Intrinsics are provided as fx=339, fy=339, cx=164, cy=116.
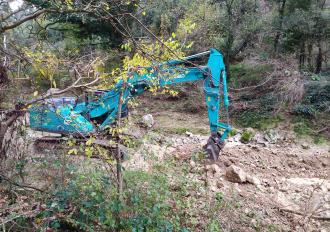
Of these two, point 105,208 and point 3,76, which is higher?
point 3,76

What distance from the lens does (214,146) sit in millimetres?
6957

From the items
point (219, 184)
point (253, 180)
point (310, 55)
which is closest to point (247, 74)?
point (310, 55)

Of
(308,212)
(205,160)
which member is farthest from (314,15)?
(308,212)

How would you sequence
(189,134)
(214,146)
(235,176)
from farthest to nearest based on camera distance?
(189,134), (214,146), (235,176)

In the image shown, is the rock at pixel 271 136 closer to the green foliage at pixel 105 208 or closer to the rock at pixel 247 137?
the rock at pixel 247 137

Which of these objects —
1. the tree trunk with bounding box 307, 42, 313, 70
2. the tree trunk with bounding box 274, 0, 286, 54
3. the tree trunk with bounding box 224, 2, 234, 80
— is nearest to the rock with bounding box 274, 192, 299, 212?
the tree trunk with bounding box 307, 42, 313, 70

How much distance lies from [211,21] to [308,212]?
9.22 m

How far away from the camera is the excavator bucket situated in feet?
22.6

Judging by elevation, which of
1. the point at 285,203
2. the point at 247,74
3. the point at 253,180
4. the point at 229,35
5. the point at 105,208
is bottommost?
the point at 285,203

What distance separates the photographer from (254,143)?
8.97 metres

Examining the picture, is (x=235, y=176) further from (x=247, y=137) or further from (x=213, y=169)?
(x=247, y=137)

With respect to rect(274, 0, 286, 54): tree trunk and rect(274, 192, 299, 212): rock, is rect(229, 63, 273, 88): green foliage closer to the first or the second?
rect(274, 0, 286, 54): tree trunk

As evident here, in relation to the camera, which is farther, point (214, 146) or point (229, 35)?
point (229, 35)

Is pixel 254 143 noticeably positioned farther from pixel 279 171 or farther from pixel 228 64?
pixel 228 64
